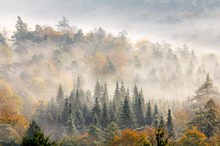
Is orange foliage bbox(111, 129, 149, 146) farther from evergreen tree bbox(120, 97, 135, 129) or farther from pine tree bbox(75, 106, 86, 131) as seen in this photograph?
pine tree bbox(75, 106, 86, 131)

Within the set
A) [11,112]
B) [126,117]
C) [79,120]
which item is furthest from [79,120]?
[11,112]

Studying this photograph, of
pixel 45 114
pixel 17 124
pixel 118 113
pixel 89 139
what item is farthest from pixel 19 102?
pixel 89 139

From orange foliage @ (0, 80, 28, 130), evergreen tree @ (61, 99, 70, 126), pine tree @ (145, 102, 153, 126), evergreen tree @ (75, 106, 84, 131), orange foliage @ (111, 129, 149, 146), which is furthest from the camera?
evergreen tree @ (61, 99, 70, 126)

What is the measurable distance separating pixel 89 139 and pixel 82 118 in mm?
36104

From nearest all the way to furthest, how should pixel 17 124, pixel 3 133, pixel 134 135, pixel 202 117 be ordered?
pixel 134 135
pixel 202 117
pixel 3 133
pixel 17 124

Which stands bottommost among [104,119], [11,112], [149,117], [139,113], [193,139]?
[193,139]

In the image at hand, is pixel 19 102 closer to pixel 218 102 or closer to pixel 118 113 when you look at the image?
pixel 118 113

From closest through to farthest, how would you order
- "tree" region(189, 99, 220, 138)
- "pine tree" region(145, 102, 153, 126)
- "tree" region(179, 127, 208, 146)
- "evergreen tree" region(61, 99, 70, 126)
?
"tree" region(179, 127, 208, 146)
"tree" region(189, 99, 220, 138)
"pine tree" region(145, 102, 153, 126)
"evergreen tree" region(61, 99, 70, 126)

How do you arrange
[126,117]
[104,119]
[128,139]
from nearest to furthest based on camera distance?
[128,139], [126,117], [104,119]

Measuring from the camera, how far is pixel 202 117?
124 metres

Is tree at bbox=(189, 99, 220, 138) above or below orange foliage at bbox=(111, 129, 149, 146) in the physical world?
above

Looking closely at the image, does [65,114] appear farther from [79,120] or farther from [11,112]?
[11,112]

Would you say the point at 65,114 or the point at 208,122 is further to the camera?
the point at 65,114

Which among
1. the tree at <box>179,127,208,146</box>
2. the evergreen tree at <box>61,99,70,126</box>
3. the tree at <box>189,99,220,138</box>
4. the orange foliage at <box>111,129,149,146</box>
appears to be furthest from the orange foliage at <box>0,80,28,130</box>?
the tree at <box>179,127,208,146</box>
